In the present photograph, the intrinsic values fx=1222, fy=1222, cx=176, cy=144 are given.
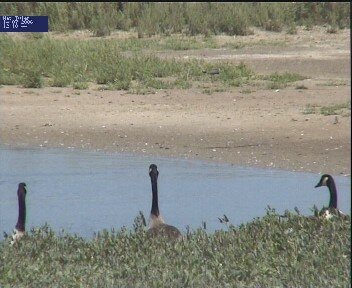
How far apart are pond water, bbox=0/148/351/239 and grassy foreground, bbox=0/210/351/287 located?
1388 mm

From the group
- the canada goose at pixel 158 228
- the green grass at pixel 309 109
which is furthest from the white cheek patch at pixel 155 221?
the green grass at pixel 309 109

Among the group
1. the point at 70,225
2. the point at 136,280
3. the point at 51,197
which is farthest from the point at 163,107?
the point at 136,280

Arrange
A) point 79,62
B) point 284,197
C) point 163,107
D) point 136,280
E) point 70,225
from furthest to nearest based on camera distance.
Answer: point 79,62
point 163,107
point 284,197
point 70,225
point 136,280

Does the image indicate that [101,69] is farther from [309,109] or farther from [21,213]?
Result: [21,213]

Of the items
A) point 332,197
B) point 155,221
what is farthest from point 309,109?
point 155,221

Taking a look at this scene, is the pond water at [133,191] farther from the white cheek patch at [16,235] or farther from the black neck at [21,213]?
the white cheek patch at [16,235]

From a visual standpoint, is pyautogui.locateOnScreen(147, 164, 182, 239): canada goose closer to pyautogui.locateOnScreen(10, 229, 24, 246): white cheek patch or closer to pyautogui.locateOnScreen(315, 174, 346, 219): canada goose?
pyautogui.locateOnScreen(10, 229, 24, 246): white cheek patch

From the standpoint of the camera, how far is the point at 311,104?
55.4ft

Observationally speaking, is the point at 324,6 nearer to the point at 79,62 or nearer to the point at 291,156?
the point at 79,62

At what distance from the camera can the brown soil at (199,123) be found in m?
14.2

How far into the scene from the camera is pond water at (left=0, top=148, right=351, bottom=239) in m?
10.8

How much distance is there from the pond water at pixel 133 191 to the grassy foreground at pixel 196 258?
4.55 feet

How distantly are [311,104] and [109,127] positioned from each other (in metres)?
2.88
